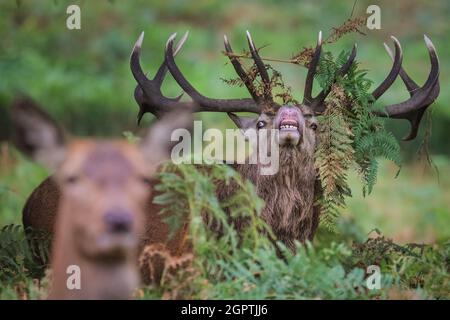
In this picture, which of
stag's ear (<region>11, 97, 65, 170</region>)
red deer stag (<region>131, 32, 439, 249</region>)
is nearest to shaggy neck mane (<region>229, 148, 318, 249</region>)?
red deer stag (<region>131, 32, 439, 249</region>)

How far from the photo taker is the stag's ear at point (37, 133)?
6.20 m

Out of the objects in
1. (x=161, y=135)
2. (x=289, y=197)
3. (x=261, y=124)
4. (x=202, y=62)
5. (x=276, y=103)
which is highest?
(x=202, y=62)

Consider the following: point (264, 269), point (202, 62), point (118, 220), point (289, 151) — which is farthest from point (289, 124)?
point (202, 62)

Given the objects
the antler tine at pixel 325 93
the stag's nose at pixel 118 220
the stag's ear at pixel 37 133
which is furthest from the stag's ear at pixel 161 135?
the antler tine at pixel 325 93

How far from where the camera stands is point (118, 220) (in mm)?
5512

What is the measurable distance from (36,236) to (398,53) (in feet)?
9.68

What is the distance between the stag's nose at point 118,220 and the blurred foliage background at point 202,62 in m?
5.38

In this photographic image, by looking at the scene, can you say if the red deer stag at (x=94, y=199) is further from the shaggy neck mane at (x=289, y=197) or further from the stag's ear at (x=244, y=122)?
the stag's ear at (x=244, y=122)

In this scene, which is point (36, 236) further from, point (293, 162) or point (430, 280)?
point (430, 280)

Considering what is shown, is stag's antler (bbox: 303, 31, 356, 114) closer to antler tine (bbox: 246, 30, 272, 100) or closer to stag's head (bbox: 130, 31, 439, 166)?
stag's head (bbox: 130, 31, 439, 166)

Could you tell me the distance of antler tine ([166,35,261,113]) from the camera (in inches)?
344

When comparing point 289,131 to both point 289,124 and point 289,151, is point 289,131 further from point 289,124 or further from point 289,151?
point 289,151

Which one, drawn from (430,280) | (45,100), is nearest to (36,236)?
(430,280)

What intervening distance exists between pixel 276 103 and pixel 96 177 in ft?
9.98
